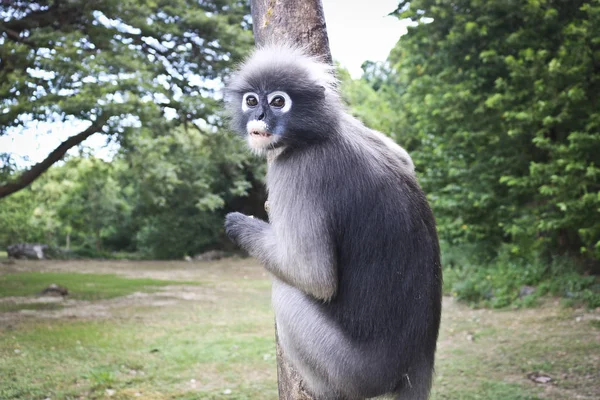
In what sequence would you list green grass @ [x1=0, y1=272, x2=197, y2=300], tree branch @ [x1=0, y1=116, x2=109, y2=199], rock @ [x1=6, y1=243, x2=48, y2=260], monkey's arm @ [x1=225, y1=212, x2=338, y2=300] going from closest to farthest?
monkey's arm @ [x1=225, y1=212, x2=338, y2=300] < tree branch @ [x1=0, y1=116, x2=109, y2=199] < green grass @ [x1=0, y1=272, x2=197, y2=300] < rock @ [x1=6, y1=243, x2=48, y2=260]

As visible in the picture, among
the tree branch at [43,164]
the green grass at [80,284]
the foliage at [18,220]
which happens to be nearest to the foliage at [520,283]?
the green grass at [80,284]

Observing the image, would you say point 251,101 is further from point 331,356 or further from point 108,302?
point 108,302

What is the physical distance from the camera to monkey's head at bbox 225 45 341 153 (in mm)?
2529

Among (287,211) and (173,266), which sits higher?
(287,211)

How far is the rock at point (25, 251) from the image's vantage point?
1986 centimetres

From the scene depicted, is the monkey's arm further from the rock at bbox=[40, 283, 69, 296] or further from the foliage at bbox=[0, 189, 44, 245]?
the foliage at bbox=[0, 189, 44, 245]

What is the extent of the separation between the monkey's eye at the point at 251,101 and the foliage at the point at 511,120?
7.08 metres

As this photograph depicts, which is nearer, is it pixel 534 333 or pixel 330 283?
pixel 330 283

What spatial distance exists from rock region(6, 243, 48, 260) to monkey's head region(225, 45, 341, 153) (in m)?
20.0

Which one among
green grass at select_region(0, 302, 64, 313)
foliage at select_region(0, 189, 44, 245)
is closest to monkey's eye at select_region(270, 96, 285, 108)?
green grass at select_region(0, 302, 64, 313)

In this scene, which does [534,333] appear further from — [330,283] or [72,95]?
[72,95]

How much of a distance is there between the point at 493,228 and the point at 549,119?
10.0 ft

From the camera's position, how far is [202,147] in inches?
608

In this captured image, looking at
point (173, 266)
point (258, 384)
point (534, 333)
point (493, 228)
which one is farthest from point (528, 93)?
point (173, 266)
